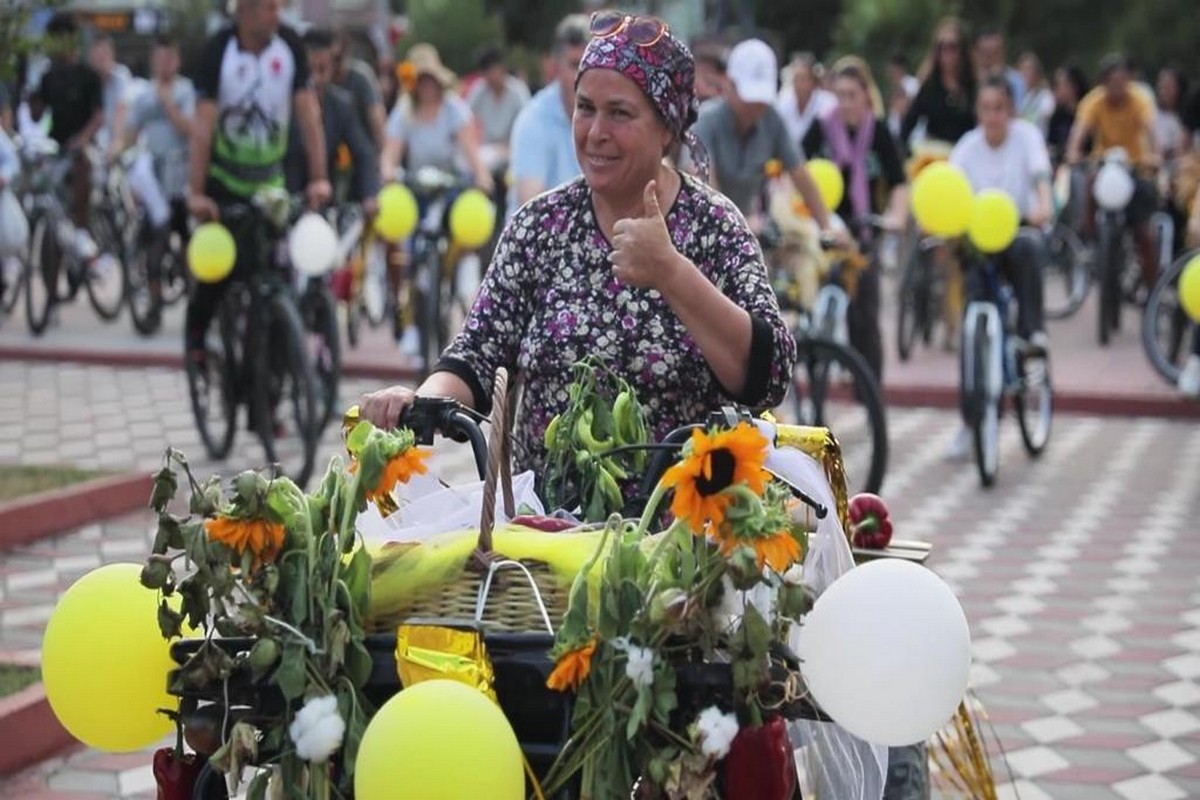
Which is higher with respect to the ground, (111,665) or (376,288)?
(111,665)

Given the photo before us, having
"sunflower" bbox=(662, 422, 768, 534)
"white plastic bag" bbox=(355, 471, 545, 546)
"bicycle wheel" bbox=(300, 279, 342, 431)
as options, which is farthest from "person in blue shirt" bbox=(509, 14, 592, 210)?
"sunflower" bbox=(662, 422, 768, 534)

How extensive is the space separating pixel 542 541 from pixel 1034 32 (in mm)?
40742

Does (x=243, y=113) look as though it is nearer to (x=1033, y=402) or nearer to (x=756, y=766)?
(x=1033, y=402)

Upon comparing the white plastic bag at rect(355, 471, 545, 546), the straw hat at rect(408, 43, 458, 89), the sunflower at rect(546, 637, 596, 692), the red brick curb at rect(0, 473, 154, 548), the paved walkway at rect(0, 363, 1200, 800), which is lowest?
the paved walkway at rect(0, 363, 1200, 800)

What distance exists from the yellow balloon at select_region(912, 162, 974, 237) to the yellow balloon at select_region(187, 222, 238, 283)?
10.9ft

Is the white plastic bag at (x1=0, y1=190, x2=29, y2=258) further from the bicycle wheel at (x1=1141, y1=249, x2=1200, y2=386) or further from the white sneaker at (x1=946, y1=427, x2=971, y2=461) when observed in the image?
the bicycle wheel at (x1=1141, y1=249, x2=1200, y2=386)

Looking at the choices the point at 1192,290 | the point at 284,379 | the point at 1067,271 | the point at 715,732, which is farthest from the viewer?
the point at 1067,271

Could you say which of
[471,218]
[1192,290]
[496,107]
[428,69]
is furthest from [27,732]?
[496,107]

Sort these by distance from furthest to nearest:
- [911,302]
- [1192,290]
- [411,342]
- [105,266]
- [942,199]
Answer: [105,266], [911,302], [411,342], [942,199], [1192,290]

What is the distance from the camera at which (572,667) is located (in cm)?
304

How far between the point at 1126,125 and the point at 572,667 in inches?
624

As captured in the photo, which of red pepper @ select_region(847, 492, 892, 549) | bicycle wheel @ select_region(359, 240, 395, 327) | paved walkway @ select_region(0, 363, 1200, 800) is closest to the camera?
red pepper @ select_region(847, 492, 892, 549)

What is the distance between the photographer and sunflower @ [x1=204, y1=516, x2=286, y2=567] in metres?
3.16

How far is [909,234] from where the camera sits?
1752 cm
